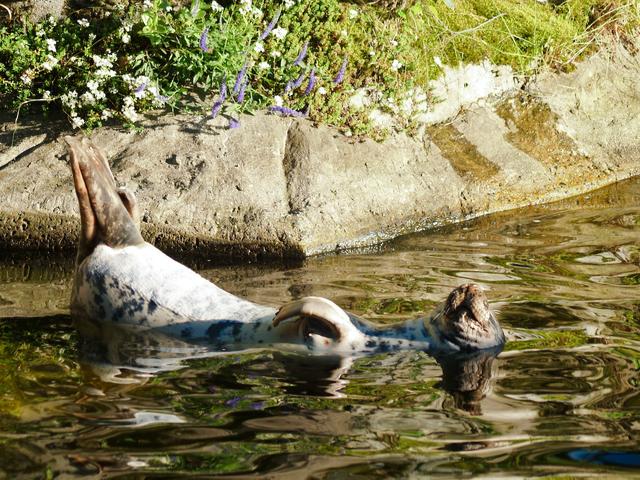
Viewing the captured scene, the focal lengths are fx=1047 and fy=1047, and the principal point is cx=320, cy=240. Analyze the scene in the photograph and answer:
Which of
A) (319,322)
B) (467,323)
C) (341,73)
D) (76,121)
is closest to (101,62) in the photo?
(76,121)

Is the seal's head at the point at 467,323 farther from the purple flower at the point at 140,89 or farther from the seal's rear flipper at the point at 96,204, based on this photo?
the purple flower at the point at 140,89

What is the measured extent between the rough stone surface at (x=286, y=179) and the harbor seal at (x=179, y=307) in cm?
157

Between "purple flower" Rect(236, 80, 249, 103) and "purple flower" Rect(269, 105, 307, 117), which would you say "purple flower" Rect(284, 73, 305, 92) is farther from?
"purple flower" Rect(236, 80, 249, 103)

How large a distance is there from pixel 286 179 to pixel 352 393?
A: 3475mm

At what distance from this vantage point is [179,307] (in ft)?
18.4

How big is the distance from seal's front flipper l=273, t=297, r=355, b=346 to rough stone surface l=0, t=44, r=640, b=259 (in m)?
2.18

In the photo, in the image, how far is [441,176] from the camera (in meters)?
8.55

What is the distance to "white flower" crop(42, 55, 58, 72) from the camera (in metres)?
8.00

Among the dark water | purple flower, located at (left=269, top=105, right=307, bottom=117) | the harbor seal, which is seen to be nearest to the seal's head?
the harbor seal

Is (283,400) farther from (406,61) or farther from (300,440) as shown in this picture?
(406,61)

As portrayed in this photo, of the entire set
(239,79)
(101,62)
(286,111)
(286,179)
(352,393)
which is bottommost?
(352,393)

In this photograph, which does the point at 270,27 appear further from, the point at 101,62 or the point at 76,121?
the point at 76,121

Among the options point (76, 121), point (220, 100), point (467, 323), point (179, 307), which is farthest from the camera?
point (220, 100)

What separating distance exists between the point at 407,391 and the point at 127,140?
4.00 meters
